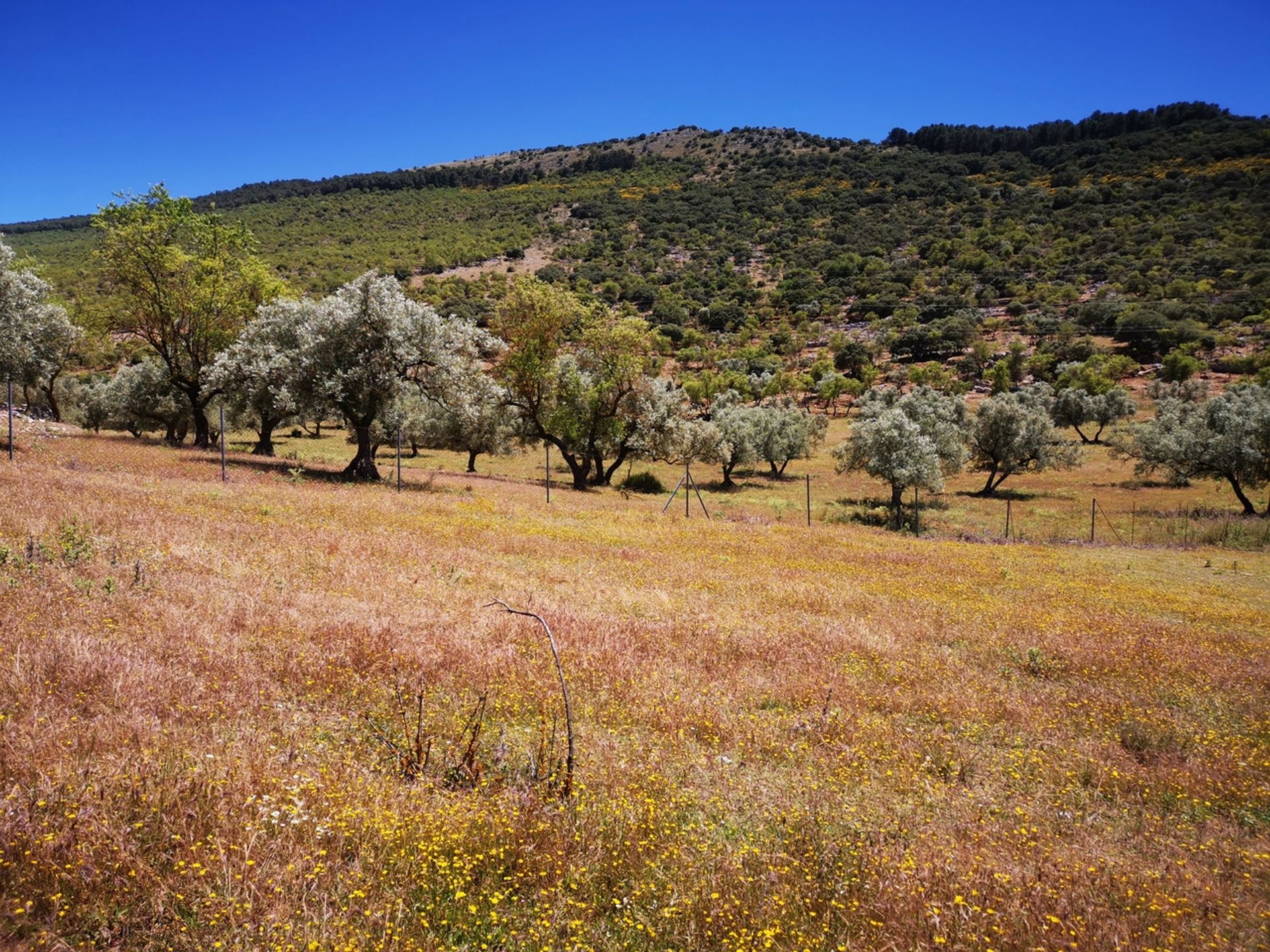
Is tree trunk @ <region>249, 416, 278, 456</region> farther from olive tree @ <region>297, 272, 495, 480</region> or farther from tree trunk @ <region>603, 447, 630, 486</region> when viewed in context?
tree trunk @ <region>603, 447, 630, 486</region>

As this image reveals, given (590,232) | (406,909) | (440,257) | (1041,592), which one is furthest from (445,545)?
(590,232)

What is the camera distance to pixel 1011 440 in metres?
56.2

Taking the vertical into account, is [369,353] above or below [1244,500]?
above

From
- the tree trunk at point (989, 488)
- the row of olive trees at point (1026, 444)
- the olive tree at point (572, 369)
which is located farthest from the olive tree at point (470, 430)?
the tree trunk at point (989, 488)

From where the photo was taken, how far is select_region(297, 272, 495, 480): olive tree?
2802 centimetres

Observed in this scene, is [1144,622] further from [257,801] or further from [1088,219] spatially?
[1088,219]

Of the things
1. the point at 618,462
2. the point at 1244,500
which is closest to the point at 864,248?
the point at 1244,500

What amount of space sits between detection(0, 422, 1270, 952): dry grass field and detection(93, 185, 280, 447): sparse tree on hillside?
79.7 feet

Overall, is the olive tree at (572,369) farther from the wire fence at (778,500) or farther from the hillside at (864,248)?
the hillside at (864,248)

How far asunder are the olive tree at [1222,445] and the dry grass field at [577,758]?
35962 millimetres

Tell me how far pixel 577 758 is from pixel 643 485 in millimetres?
41400

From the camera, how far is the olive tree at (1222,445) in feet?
132

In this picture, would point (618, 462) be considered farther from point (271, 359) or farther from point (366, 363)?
point (271, 359)

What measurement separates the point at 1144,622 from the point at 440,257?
501ft
